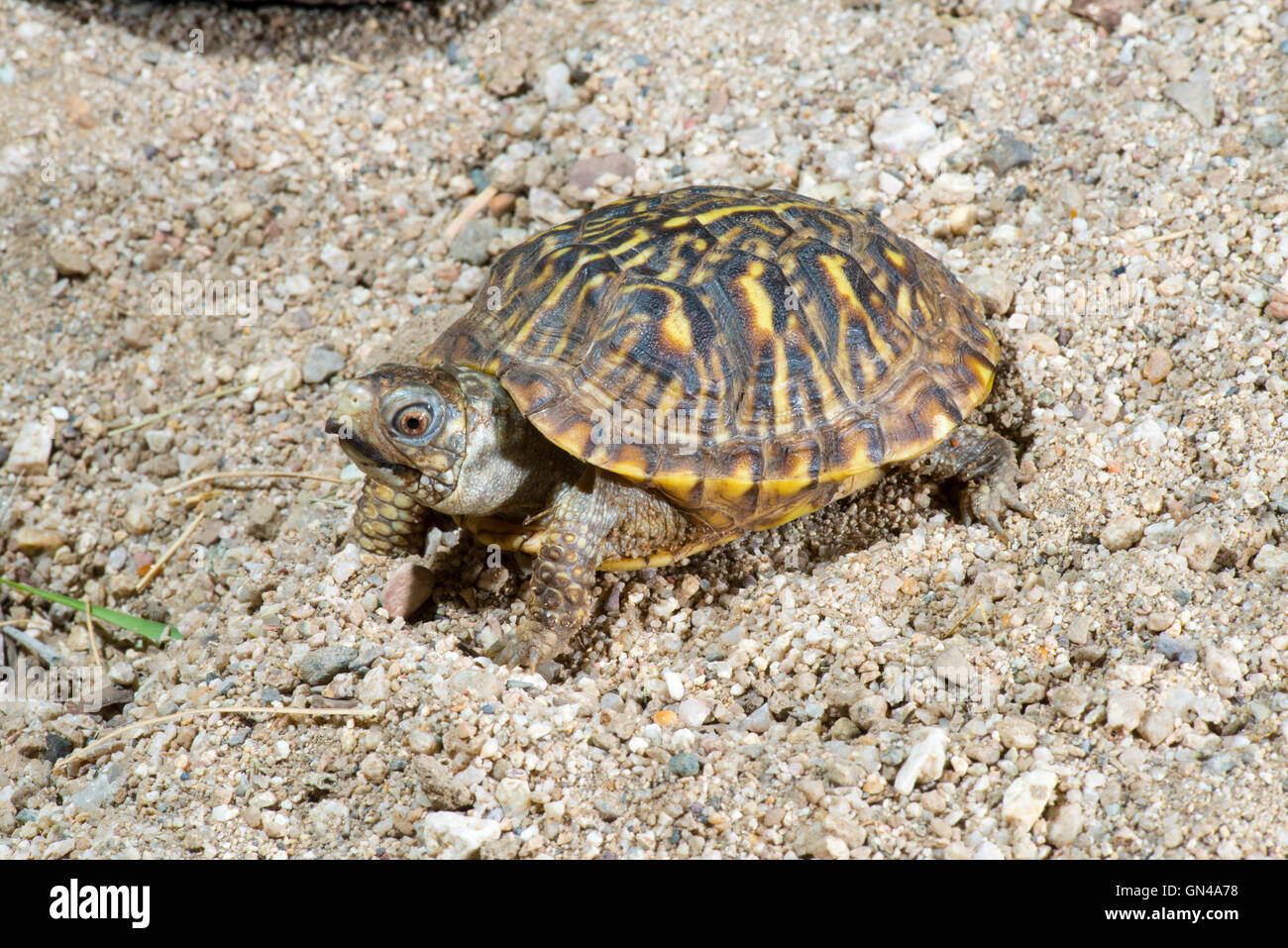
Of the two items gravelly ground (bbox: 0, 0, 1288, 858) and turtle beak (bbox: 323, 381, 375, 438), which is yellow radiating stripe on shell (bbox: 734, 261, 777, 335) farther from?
turtle beak (bbox: 323, 381, 375, 438)

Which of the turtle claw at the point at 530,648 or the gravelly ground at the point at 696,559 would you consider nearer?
the gravelly ground at the point at 696,559

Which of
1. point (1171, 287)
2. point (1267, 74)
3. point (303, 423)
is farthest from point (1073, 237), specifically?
point (303, 423)

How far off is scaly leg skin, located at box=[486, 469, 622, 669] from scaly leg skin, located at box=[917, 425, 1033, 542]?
→ 1412 millimetres

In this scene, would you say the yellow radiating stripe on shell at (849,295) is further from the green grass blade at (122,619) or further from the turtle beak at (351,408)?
the green grass blade at (122,619)

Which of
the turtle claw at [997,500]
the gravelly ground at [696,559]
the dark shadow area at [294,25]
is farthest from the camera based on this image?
the dark shadow area at [294,25]

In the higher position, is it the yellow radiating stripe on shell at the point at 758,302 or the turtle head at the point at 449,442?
the yellow radiating stripe on shell at the point at 758,302

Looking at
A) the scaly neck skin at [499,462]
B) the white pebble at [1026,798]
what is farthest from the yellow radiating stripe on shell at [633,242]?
the white pebble at [1026,798]

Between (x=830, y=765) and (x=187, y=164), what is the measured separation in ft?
15.9

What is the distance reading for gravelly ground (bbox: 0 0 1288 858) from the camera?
292 centimetres

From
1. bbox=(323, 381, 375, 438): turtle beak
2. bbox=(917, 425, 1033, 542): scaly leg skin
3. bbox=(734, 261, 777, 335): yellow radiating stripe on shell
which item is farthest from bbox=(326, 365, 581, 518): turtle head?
bbox=(917, 425, 1033, 542): scaly leg skin

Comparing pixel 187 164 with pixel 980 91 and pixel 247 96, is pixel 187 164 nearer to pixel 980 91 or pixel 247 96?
pixel 247 96

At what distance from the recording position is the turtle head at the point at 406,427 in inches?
124

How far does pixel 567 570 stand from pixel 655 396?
691 mm

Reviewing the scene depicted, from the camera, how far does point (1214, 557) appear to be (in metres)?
3.36
